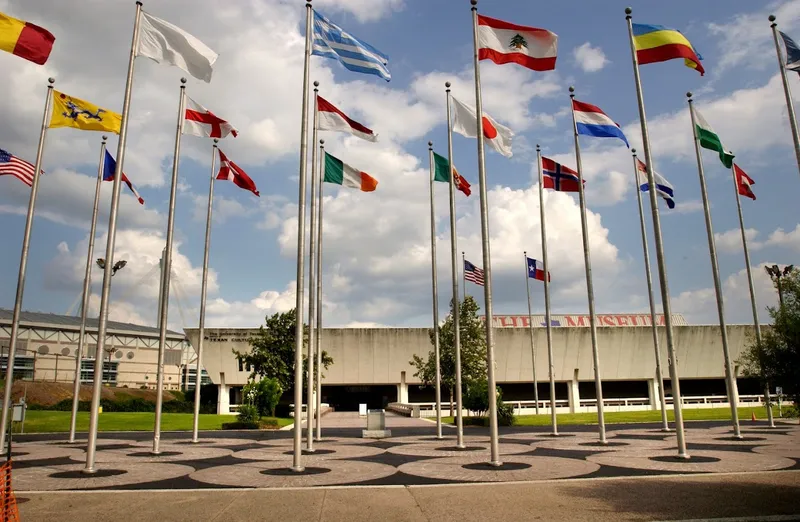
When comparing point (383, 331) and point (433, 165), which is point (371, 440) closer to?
point (433, 165)

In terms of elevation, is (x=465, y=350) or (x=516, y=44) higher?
(x=516, y=44)

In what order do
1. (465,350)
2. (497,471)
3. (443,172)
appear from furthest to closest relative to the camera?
(465,350) → (443,172) → (497,471)

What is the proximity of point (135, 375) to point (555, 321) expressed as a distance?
307ft

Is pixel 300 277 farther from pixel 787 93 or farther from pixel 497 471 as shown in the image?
pixel 787 93

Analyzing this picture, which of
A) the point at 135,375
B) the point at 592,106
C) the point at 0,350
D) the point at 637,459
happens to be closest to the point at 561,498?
the point at 637,459

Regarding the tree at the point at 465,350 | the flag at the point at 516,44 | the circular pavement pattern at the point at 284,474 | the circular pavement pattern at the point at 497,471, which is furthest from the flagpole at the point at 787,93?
the tree at the point at 465,350

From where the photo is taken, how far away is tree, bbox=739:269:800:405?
47.4 feet

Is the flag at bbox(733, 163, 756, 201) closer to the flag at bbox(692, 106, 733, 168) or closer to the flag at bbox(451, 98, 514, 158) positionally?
the flag at bbox(692, 106, 733, 168)

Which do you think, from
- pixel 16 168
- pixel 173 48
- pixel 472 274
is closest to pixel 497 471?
pixel 173 48

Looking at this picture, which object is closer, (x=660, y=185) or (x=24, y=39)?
(x=24, y=39)

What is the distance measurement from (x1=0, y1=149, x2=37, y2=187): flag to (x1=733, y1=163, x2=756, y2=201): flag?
29.6m

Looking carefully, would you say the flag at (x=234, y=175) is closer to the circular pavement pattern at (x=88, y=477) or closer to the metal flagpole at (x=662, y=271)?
the circular pavement pattern at (x=88, y=477)

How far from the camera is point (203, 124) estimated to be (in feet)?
69.8

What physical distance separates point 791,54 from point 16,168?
25.8 meters
